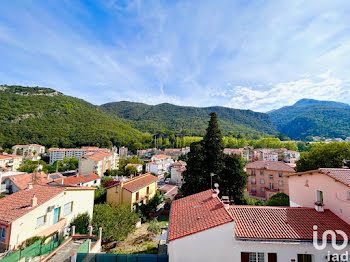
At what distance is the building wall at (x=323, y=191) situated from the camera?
29.4 feet

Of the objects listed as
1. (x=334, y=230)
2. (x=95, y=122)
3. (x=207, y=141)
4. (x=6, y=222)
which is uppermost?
(x=95, y=122)

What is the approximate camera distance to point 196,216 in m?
9.40

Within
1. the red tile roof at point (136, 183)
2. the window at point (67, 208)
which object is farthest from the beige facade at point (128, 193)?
the window at point (67, 208)

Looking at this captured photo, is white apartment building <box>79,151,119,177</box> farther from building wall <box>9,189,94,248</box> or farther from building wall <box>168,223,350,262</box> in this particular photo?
building wall <box>168,223,350,262</box>

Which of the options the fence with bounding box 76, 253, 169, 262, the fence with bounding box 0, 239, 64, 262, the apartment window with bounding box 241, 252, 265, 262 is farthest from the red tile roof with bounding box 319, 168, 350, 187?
the fence with bounding box 0, 239, 64, 262

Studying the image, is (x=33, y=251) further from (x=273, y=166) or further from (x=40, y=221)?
(x=273, y=166)

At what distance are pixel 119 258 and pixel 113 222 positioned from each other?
704 cm

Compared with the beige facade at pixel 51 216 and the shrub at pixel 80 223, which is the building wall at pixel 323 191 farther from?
the beige facade at pixel 51 216

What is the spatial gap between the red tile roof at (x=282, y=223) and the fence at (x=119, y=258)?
4448mm

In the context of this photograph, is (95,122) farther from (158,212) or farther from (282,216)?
(282,216)

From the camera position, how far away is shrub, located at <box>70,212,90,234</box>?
14996 mm

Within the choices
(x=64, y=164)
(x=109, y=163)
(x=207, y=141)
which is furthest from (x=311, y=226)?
(x=64, y=164)

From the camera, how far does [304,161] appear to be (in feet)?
87.7

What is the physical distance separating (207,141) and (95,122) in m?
128
